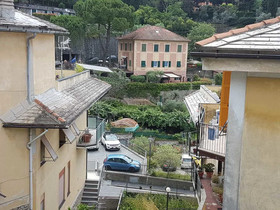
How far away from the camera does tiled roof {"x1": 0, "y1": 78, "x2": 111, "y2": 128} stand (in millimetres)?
9031

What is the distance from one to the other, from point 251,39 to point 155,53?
53.4 metres

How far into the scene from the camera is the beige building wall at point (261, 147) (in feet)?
17.8

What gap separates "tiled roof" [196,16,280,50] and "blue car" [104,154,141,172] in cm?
2085

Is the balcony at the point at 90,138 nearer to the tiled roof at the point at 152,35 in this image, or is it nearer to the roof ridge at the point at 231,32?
the roof ridge at the point at 231,32

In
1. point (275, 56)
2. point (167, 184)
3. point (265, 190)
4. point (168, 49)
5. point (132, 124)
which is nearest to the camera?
point (275, 56)

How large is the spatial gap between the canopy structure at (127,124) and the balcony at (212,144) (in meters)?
29.2

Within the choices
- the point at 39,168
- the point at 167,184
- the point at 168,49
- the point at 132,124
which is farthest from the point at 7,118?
the point at 168,49

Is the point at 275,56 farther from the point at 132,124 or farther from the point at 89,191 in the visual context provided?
the point at 132,124

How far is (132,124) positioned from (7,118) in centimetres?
3145

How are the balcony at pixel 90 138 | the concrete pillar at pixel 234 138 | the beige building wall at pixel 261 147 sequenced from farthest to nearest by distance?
the balcony at pixel 90 138
the concrete pillar at pixel 234 138
the beige building wall at pixel 261 147

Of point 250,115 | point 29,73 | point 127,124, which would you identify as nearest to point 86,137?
point 29,73

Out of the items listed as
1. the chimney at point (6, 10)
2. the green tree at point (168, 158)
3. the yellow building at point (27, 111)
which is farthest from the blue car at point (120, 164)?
the chimney at point (6, 10)

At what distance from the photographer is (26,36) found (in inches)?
363

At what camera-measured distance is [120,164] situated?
1022 inches
